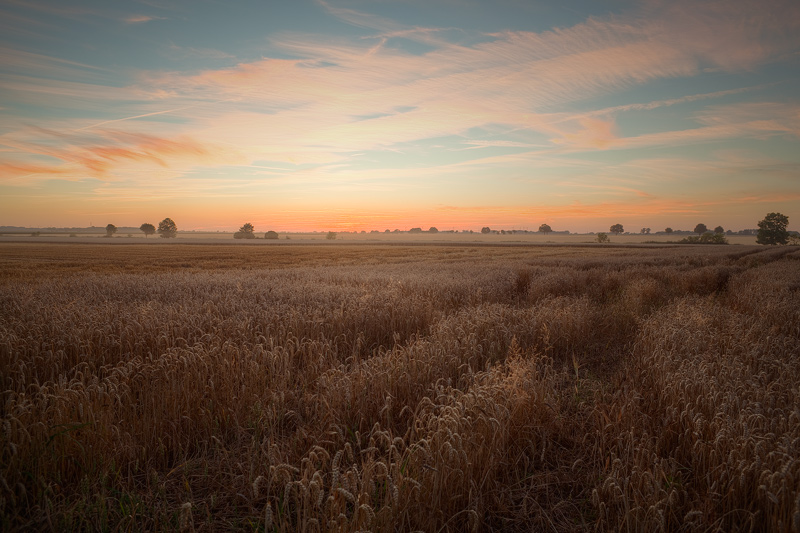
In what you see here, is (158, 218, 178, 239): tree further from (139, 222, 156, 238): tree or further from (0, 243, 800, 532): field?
(0, 243, 800, 532): field

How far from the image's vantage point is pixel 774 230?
363ft

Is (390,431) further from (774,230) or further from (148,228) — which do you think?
(148,228)

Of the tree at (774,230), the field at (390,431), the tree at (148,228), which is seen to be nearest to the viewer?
the field at (390,431)

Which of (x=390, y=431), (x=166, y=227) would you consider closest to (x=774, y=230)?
(x=390, y=431)

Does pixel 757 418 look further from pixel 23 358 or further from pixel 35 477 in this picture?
pixel 23 358

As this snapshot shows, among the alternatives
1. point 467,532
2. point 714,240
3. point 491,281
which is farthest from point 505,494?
point 714,240

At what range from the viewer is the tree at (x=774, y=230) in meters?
110

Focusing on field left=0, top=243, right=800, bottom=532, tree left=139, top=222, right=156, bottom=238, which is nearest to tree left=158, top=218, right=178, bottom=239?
tree left=139, top=222, right=156, bottom=238

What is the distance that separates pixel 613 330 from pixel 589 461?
19.6 feet

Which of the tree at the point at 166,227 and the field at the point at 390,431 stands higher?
the tree at the point at 166,227

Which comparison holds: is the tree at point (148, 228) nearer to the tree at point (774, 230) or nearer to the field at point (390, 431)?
the field at point (390, 431)

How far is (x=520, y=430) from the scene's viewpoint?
3.85 meters

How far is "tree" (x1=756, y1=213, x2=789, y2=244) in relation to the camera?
4328 inches

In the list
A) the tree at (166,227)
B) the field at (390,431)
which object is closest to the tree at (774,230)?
the field at (390,431)
